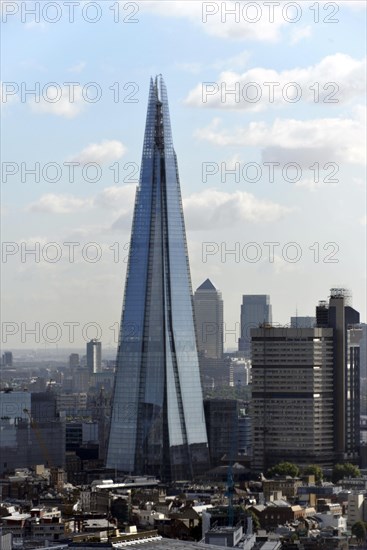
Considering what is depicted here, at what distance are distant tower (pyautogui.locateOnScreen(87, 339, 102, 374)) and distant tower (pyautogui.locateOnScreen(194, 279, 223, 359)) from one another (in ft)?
111

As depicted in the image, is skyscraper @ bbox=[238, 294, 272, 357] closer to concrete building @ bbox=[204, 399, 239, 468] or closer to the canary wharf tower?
concrete building @ bbox=[204, 399, 239, 468]

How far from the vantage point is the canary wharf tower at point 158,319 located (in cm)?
11531

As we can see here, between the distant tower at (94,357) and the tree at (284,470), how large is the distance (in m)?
65.4

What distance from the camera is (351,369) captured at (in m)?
122

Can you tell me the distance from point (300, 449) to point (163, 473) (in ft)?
25.8

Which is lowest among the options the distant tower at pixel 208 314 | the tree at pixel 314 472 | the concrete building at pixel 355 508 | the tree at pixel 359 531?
the tree at pixel 359 531

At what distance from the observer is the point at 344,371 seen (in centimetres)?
12106

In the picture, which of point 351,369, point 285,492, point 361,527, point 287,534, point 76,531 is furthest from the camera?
point 351,369

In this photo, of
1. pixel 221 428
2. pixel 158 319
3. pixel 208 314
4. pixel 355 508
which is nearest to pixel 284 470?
pixel 158 319

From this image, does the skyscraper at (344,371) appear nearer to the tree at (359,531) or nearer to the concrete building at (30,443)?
the concrete building at (30,443)

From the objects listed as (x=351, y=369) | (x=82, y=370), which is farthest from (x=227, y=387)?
(x=351, y=369)

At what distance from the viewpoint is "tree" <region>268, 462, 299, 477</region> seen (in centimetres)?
11151

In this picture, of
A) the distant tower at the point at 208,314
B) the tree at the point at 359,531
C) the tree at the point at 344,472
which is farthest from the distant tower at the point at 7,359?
the tree at the point at 359,531

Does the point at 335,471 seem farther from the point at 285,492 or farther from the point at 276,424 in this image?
the point at 285,492
